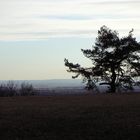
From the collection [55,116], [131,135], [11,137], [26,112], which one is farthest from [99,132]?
[26,112]

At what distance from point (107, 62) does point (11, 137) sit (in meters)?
39.5

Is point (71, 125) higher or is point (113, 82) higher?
point (113, 82)

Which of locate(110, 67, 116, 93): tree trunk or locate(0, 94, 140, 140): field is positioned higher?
locate(110, 67, 116, 93): tree trunk

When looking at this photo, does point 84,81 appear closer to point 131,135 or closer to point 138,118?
point 138,118

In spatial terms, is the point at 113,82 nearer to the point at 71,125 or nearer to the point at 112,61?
the point at 112,61

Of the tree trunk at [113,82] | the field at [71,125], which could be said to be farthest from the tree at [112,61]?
the field at [71,125]

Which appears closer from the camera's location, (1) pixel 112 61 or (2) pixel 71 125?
(2) pixel 71 125

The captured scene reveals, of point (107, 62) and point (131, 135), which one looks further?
point (107, 62)

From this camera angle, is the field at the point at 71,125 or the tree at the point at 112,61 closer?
the field at the point at 71,125

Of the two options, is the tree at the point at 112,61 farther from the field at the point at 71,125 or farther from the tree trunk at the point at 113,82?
the field at the point at 71,125

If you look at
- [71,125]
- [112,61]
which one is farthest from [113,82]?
[71,125]

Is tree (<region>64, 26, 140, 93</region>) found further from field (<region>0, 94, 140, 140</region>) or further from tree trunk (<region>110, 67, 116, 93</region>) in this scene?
field (<region>0, 94, 140, 140</region>)

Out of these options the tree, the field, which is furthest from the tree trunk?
the field

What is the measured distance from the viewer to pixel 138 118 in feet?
61.7
